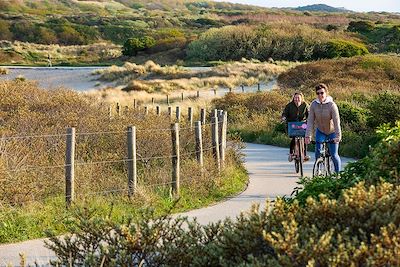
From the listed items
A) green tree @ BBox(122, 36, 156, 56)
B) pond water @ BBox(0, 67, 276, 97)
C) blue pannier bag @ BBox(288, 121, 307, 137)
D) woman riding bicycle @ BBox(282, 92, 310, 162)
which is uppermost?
woman riding bicycle @ BBox(282, 92, 310, 162)

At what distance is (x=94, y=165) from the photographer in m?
14.6

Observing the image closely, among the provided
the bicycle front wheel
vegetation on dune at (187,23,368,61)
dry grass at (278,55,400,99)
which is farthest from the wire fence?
vegetation on dune at (187,23,368,61)

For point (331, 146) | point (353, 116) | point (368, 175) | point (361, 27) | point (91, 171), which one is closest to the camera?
point (368, 175)

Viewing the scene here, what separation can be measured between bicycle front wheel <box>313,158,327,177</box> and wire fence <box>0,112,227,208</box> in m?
2.07

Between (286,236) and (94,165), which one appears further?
(94,165)

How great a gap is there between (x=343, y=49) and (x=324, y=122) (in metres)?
47.5

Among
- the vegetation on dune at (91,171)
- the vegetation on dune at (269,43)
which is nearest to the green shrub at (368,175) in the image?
the vegetation on dune at (91,171)

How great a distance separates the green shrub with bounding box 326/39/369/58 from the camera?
195 feet

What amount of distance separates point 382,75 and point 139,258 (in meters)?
34.4

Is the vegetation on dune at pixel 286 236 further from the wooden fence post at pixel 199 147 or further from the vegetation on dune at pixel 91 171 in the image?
the wooden fence post at pixel 199 147

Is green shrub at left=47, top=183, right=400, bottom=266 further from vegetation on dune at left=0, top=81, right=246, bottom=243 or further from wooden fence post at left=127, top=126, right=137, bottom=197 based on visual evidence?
wooden fence post at left=127, top=126, right=137, bottom=197

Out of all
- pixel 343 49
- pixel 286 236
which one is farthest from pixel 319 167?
pixel 343 49

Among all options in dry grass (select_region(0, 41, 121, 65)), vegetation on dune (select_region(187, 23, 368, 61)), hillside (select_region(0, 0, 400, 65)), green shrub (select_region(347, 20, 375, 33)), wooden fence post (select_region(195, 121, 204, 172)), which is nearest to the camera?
wooden fence post (select_region(195, 121, 204, 172))

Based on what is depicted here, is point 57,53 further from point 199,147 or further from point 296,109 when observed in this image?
point 199,147
